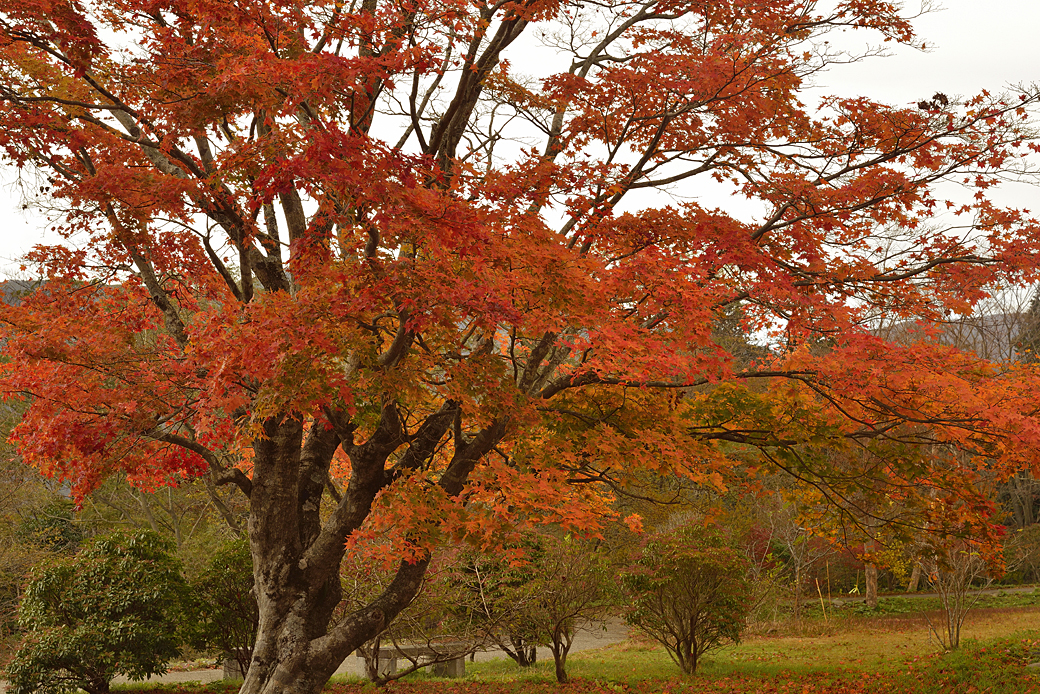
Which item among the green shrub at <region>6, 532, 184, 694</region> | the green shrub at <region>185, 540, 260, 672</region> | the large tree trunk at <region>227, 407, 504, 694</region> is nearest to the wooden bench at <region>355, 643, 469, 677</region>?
the green shrub at <region>185, 540, 260, 672</region>

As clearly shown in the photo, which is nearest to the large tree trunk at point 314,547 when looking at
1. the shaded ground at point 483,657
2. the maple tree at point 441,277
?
the maple tree at point 441,277

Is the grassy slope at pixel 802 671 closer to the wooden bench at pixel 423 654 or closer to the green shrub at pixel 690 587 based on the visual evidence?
the wooden bench at pixel 423 654

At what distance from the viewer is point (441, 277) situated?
5078 mm

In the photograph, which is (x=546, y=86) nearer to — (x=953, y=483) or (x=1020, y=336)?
(x=953, y=483)

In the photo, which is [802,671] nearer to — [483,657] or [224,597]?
[483,657]

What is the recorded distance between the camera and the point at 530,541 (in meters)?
11.9

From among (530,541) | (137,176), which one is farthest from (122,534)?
(137,176)

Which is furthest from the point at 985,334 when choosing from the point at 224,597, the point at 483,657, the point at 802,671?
the point at 224,597

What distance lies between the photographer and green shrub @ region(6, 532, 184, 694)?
32.5ft

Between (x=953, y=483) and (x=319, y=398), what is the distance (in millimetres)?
6179

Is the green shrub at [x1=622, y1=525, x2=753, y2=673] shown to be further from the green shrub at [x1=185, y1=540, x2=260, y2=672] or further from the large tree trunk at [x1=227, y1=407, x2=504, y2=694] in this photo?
the green shrub at [x1=185, y1=540, x2=260, y2=672]

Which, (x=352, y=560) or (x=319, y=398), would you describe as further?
(x=352, y=560)

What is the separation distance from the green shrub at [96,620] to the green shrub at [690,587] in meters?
7.06

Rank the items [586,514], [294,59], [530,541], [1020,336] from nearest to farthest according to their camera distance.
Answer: [294,59]
[586,514]
[530,541]
[1020,336]
